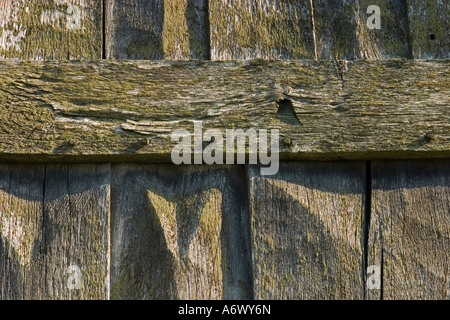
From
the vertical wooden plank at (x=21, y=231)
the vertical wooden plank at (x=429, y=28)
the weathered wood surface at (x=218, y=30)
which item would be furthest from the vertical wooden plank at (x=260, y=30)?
the vertical wooden plank at (x=21, y=231)

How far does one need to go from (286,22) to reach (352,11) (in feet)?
0.76

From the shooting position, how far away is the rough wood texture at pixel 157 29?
174cm

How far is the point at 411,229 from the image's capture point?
63.9 inches

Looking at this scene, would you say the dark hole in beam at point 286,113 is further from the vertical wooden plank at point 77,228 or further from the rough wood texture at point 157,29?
the vertical wooden plank at point 77,228

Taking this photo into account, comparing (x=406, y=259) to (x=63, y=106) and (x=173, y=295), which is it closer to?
(x=173, y=295)

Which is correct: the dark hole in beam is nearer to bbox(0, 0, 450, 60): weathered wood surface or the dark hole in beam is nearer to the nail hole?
the nail hole

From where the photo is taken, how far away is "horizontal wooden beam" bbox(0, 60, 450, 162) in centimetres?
157

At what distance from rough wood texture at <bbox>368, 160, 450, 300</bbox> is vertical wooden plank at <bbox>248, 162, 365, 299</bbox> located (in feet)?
0.18

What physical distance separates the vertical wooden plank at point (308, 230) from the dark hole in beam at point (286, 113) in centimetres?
14

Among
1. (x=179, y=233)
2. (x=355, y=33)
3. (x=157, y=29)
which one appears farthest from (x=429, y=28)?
(x=179, y=233)

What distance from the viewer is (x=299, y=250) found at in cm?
159

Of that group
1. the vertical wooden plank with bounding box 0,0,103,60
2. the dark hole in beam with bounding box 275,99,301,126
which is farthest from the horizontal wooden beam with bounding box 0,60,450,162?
the vertical wooden plank with bounding box 0,0,103,60

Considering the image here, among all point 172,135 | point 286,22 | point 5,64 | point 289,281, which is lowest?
point 289,281
